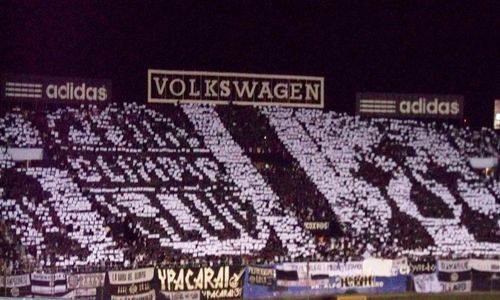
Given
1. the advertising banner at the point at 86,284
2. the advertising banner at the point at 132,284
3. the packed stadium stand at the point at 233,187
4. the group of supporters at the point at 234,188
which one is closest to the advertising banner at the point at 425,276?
the group of supporters at the point at 234,188

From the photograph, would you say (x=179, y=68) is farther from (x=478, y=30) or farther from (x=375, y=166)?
(x=478, y=30)

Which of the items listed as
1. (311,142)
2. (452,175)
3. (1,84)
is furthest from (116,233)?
(452,175)

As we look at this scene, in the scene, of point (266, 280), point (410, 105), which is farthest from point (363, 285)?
point (410, 105)

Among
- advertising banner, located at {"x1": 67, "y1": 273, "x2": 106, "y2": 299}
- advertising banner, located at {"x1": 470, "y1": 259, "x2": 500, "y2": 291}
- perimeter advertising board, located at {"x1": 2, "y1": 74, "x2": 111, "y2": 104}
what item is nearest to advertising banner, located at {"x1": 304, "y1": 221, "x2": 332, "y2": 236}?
advertising banner, located at {"x1": 470, "y1": 259, "x2": 500, "y2": 291}

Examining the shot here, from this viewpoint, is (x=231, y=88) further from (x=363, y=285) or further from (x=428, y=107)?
(x=363, y=285)

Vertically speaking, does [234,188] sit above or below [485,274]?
above

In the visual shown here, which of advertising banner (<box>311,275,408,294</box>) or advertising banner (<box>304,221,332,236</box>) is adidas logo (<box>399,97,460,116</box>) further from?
advertising banner (<box>311,275,408,294</box>)

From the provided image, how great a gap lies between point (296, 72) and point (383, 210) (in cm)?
358

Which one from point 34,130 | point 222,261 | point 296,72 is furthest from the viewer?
point 296,72

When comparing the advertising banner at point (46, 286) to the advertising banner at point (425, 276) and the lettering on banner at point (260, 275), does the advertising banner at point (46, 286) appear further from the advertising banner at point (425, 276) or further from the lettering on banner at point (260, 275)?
the advertising banner at point (425, 276)

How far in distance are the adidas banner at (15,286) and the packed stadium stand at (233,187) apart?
35.2 inches

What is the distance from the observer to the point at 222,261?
15.4 meters

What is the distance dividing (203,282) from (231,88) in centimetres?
502

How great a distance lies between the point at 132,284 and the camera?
1377 cm
